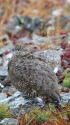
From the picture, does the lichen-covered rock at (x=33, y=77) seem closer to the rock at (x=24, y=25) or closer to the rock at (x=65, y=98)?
the rock at (x=65, y=98)

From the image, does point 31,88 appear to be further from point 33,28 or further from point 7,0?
point 7,0

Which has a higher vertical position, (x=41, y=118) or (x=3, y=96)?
(x=3, y=96)

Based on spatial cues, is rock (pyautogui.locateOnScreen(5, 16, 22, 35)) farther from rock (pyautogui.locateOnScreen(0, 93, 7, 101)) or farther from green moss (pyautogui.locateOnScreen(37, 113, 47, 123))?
green moss (pyautogui.locateOnScreen(37, 113, 47, 123))

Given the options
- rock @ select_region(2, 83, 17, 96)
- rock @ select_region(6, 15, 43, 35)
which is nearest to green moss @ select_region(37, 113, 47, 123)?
rock @ select_region(2, 83, 17, 96)

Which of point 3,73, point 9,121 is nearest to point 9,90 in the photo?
point 3,73

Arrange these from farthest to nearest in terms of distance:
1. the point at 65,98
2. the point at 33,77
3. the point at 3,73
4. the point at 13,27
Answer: the point at 13,27
the point at 3,73
the point at 65,98
the point at 33,77

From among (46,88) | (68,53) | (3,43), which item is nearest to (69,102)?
(46,88)

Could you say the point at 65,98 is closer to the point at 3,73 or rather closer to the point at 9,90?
the point at 9,90

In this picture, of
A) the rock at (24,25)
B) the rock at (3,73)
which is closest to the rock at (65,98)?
the rock at (3,73)
